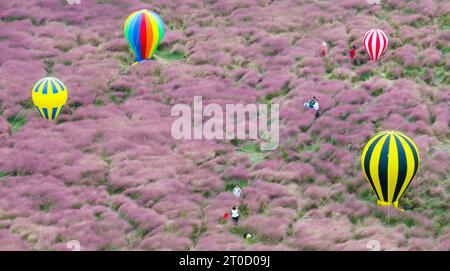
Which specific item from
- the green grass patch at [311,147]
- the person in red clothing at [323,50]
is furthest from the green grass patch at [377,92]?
the green grass patch at [311,147]

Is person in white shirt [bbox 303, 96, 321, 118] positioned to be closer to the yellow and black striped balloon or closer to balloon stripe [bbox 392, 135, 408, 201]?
the yellow and black striped balloon

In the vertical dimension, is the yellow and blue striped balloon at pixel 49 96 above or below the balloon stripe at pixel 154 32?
below

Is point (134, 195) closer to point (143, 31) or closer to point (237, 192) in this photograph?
point (237, 192)

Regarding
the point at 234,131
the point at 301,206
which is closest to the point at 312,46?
the point at 234,131

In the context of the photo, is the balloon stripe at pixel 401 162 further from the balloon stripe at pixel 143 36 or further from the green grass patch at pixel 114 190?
the balloon stripe at pixel 143 36

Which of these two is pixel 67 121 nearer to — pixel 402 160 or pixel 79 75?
pixel 79 75

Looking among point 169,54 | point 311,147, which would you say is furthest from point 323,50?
point 311,147

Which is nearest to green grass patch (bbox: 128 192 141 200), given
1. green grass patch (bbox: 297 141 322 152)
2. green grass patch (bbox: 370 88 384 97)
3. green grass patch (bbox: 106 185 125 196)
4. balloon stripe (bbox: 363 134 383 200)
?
green grass patch (bbox: 106 185 125 196)
